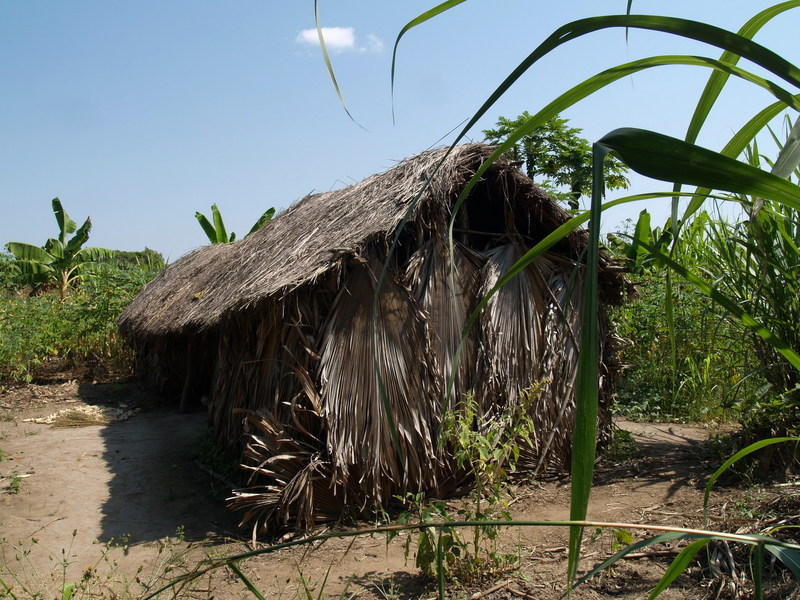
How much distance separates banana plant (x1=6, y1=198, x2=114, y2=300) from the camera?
15.8 meters

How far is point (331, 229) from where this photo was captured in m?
5.38

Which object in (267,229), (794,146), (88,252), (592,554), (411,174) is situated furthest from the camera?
(88,252)

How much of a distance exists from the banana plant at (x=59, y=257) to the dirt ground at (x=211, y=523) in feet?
30.7

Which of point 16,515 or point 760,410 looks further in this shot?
Answer: point 16,515

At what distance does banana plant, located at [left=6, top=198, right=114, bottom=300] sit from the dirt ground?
9367 mm

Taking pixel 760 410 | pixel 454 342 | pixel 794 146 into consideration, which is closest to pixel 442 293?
pixel 454 342

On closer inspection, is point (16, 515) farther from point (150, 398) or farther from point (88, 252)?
point (88, 252)

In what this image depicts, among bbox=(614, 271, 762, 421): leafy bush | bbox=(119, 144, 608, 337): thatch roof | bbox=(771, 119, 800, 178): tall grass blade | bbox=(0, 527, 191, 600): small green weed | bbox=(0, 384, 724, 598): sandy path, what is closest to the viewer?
bbox=(771, 119, 800, 178): tall grass blade

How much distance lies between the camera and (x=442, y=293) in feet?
16.9

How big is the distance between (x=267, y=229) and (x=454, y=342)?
3.52m

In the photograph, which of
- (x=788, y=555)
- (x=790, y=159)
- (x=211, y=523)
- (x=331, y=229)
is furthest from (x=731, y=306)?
(x=211, y=523)

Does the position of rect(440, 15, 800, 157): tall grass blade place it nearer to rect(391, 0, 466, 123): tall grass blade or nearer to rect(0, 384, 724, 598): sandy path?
rect(391, 0, 466, 123): tall grass blade

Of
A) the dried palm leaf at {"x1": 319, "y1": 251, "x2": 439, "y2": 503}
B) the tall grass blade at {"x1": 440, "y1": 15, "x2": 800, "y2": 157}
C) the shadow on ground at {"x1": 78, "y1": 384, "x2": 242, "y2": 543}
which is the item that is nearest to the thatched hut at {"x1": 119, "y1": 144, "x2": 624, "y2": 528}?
the dried palm leaf at {"x1": 319, "y1": 251, "x2": 439, "y2": 503}

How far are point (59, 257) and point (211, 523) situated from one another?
1352 cm
